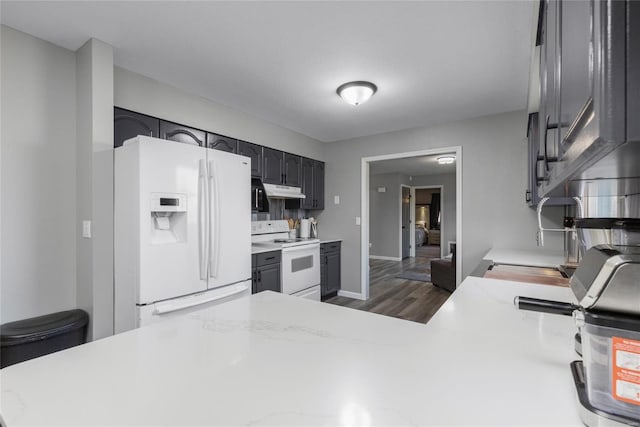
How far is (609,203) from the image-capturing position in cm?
146

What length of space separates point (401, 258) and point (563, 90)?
7.26 meters

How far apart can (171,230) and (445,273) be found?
3911 millimetres

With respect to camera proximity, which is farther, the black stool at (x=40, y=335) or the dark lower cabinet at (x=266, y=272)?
the dark lower cabinet at (x=266, y=272)

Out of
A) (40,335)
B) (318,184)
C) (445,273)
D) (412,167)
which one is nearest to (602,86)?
(40,335)

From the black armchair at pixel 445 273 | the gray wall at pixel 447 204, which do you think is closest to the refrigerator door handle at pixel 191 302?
the black armchair at pixel 445 273

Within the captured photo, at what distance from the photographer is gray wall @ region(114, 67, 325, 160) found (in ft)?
7.76

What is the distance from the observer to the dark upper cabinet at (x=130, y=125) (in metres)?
2.27

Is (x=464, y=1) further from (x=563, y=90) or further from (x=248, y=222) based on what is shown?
(x=248, y=222)

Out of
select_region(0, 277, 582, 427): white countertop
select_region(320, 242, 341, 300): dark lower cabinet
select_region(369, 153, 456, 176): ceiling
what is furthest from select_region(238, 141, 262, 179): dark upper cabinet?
select_region(369, 153, 456, 176): ceiling

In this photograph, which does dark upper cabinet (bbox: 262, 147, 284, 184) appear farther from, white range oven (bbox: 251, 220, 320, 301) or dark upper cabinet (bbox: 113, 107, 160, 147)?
dark upper cabinet (bbox: 113, 107, 160, 147)

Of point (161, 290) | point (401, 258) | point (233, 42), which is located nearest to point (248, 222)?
point (161, 290)

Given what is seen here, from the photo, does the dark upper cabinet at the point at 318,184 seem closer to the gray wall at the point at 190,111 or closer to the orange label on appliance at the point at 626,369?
the gray wall at the point at 190,111

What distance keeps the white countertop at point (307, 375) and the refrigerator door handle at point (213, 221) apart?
126 centimetres

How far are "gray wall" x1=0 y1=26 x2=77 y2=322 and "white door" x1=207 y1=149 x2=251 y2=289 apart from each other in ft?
3.11
